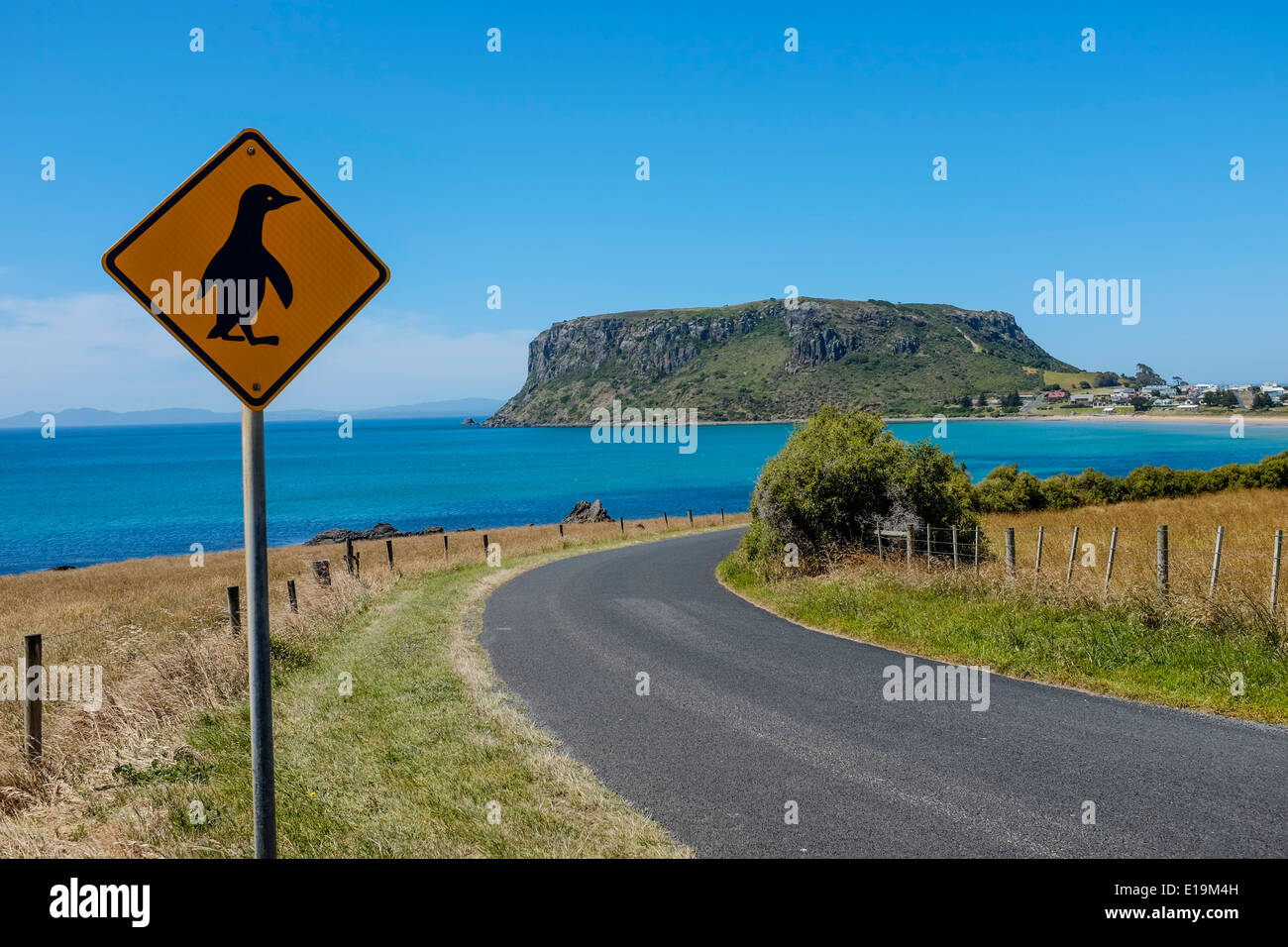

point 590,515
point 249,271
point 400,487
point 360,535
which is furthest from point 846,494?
point 400,487

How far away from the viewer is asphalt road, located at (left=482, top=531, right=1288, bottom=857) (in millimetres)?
5840

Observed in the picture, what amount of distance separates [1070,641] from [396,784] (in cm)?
940

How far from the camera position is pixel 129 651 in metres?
15.4

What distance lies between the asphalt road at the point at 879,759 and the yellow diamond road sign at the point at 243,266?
4458 mm

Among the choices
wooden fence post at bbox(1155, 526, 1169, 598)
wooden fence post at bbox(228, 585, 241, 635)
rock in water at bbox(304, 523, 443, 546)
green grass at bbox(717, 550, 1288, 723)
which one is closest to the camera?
green grass at bbox(717, 550, 1288, 723)

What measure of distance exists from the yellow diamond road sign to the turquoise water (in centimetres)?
→ 5493

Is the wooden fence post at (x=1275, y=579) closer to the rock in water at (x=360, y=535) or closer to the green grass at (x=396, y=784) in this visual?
the green grass at (x=396, y=784)

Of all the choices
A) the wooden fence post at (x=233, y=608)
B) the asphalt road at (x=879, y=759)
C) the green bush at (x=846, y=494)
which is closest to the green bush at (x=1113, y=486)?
the green bush at (x=846, y=494)

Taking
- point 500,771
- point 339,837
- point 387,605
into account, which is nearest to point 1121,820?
point 500,771

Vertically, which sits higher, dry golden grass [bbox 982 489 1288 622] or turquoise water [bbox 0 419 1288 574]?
dry golden grass [bbox 982 489 1288 622]

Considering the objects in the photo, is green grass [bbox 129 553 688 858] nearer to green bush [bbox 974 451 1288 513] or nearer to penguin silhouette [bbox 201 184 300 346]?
penguin silhouette [bbox 201 184 300 346]

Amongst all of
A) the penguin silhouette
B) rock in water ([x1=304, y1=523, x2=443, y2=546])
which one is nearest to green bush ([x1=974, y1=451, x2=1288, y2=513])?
the penguin silhouette
